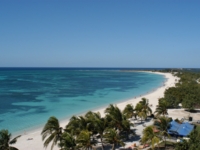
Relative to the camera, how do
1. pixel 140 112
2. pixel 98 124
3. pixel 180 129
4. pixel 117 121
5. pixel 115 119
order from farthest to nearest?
pixel 140 112
pixel 180 129
pixel 117 121
pixel 115 119
pixel 98 124

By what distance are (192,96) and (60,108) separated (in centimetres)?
3337

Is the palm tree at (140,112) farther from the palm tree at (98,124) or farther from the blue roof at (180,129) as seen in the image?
the palm tree at (98,124)

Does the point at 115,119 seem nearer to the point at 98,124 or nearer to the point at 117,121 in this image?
the point at 117,121

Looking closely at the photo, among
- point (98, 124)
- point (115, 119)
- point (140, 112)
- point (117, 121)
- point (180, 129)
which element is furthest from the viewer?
point (140, 112)

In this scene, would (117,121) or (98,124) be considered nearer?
(98,124)

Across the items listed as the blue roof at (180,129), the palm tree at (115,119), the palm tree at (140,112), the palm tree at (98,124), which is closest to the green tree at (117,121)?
the palm tree at (115,119)

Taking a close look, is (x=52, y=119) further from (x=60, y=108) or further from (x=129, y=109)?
(x=60, y=108)

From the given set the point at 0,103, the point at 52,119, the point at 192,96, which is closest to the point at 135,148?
the point at 52,119

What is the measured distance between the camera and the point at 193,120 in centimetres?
4178

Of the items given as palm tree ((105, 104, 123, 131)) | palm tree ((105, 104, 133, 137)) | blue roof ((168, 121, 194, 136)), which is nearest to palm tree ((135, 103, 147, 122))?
blue roof ((168, 121, 194, 136))

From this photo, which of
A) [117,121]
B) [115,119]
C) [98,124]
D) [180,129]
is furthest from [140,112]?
[98,124]

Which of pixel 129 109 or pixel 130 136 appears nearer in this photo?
pixel 130 136

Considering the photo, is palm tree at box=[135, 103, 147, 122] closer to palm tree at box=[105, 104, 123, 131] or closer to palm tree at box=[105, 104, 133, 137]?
palm tree at box=[105, 104, 133, 137]

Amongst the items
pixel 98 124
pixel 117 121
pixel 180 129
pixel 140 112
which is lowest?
pixel 180 129
